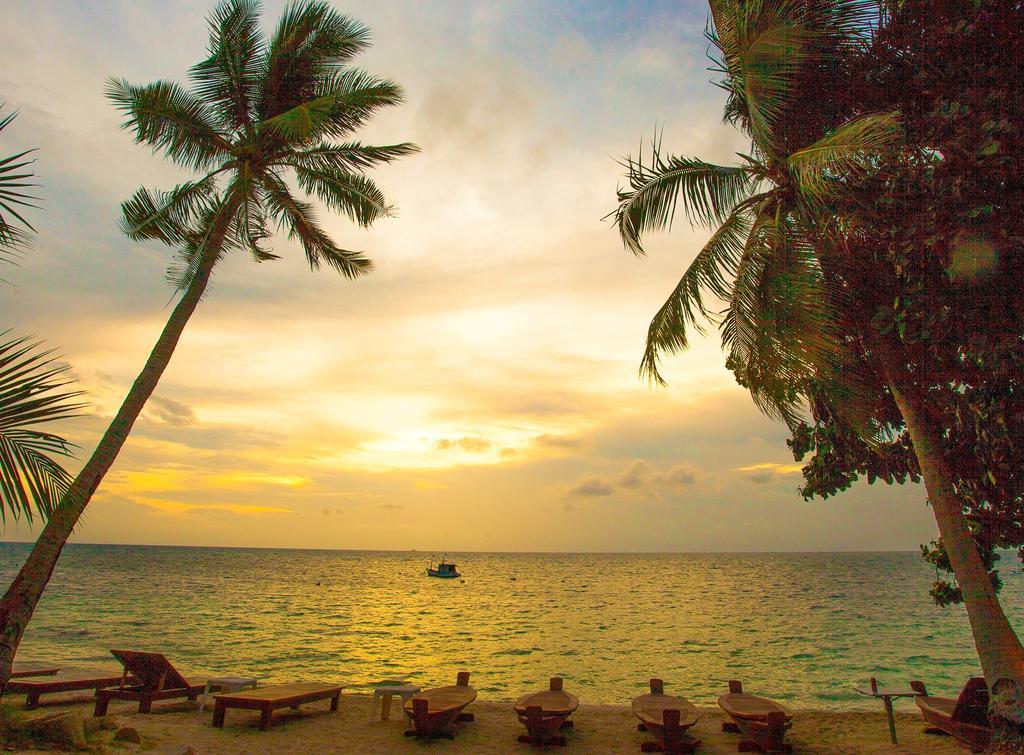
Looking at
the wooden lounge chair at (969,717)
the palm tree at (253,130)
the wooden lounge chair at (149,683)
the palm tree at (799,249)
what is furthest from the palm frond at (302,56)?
the wooden lounge chair at (969,717)

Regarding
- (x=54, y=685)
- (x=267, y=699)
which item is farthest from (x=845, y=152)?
(x=54, y=685)

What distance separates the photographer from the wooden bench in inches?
355

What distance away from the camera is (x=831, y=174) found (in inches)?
325

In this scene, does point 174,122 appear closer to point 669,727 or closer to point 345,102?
point 345,102

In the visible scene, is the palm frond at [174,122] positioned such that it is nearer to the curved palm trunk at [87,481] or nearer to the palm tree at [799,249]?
the curved palm trunk at [87,481]

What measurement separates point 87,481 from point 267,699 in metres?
4.22

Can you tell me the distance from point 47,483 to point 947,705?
38.3 ft

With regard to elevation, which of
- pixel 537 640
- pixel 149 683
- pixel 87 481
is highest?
pixel 87 481

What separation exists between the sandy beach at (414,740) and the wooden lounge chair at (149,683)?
0.25 metres

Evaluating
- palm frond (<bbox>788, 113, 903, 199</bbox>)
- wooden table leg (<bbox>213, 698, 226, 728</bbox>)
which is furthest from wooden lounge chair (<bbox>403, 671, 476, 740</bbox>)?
palm frond (<bbox>788, 113, 903, 199</bbox>)

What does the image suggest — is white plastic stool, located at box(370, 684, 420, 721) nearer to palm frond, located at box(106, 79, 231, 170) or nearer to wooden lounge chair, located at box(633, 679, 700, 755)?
wooden lounge chair, located at box(633, 679, 700, 755)

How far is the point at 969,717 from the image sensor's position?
8.19m

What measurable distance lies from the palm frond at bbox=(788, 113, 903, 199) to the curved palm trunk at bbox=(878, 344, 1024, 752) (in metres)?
3.38

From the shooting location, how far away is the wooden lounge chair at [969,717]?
788cm
